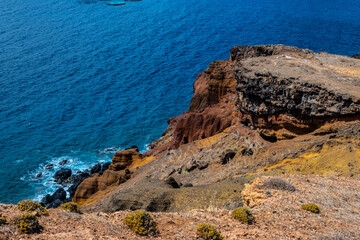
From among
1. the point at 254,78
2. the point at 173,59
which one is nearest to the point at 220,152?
the point at 254,78

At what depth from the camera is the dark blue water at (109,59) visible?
2130 inches

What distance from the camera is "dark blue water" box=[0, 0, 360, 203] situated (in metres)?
54.1

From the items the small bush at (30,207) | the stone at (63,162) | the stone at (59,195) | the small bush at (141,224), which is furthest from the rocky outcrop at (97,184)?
the small bush at (141,224)

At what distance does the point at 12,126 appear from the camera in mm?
57125

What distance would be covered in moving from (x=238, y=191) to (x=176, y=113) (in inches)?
1721

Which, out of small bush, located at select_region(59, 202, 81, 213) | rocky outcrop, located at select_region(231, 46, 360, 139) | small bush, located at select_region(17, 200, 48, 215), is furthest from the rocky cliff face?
small bush, located at select_region(17, 200, 48, 215)

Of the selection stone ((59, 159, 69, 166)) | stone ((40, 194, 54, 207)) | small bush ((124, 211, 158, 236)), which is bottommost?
stone ((40, 194, 54, 207))

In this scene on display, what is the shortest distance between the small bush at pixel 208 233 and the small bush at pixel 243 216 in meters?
1.96

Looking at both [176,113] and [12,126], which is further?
[176,113]

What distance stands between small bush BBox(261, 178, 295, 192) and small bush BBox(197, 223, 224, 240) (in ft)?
21.7

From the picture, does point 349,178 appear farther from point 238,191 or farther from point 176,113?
point 176,113

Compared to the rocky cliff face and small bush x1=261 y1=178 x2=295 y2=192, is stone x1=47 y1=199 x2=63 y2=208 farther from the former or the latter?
small bush x1=261 y1=178 x2=295 y2=192

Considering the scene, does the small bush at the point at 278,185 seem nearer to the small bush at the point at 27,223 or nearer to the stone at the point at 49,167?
the small bush at the point at 27,223

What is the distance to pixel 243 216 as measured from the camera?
14367 millimetres
